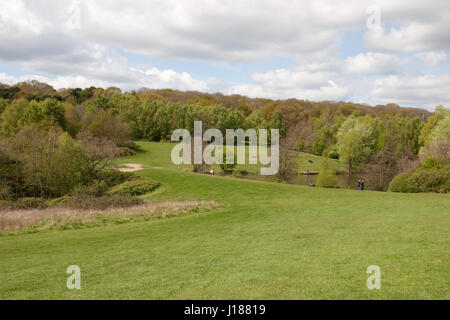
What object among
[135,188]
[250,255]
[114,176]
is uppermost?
[250,255]

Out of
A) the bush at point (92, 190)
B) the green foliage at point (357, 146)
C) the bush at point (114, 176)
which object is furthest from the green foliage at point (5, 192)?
the green foliage at point (357, 146)

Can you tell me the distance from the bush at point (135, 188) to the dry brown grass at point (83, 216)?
7.53 metres

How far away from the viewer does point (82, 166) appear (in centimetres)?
2973

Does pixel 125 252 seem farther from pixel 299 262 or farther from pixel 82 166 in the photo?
pixel 82 166

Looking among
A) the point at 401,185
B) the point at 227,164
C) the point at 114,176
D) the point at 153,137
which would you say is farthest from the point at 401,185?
the point at 153,137

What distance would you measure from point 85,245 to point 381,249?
9.51 meters

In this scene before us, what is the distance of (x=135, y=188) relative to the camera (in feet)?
100.0

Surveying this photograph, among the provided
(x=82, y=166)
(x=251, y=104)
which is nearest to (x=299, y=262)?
(x=82, y=166)

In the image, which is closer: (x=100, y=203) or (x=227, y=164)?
(x=100, y=203)

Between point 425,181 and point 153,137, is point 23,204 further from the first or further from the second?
point 153,137

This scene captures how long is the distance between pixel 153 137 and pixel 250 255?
7990cm

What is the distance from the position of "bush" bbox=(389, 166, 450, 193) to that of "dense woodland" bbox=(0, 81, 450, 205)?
2.6 inches

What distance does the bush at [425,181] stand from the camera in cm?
2672

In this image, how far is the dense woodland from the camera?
2878 centimetres
